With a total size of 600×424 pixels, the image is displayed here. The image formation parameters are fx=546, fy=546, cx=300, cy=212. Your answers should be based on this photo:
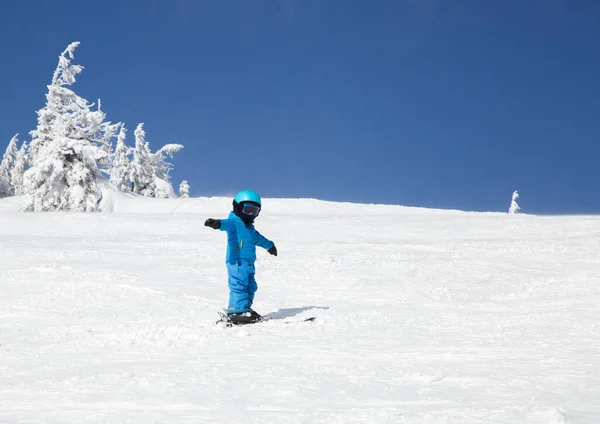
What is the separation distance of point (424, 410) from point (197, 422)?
1309 mm

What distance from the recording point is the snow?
3.35 m

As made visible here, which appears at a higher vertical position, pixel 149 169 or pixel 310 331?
pixel 149 169

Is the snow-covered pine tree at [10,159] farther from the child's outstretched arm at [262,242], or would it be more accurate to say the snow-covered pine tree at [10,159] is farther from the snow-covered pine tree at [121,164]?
the child's outstretched arm at [262,242]

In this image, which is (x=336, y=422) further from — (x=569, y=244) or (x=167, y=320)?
(x=569, y=244)

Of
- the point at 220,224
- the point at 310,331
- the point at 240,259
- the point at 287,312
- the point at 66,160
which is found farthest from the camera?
the point at 66,160

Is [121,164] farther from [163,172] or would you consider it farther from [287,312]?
[287,312]

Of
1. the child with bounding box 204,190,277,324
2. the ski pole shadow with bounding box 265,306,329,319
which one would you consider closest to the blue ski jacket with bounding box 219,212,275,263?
the child with bounding box 204,190,277,324

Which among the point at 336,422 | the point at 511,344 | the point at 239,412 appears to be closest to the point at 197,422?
the point at 239,412

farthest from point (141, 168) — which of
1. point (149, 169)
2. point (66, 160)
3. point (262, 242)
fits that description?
point (262, 242)

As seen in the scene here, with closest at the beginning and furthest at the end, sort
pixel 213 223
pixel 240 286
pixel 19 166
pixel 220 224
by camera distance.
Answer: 1. pixel 213 223
2. pixel 220 224
3. pixel 240 286
4. pixel 19 166

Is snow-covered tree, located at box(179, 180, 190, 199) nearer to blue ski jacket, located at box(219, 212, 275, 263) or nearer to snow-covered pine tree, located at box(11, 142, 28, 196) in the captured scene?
snow-covered pine tree, located at box(11, 142, 28, 196)

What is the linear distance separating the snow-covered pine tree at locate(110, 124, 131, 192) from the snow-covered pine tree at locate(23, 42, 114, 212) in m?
18.8

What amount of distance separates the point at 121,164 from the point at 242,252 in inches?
1847

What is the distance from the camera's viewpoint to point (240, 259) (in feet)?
25.2
